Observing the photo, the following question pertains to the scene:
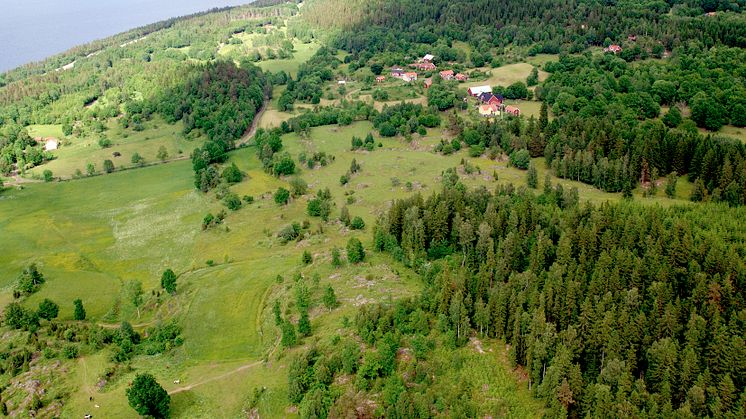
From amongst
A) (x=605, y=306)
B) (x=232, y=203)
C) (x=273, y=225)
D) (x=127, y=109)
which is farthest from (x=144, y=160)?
(x=605, y=306)

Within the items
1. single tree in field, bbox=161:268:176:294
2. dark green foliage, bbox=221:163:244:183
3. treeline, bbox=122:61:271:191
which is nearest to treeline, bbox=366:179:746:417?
single tree in field, bbox=161:268:176:294

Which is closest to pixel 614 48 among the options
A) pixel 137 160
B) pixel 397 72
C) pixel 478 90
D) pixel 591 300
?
pixel 478 90

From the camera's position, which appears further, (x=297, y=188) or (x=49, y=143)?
(x=49, y=143)

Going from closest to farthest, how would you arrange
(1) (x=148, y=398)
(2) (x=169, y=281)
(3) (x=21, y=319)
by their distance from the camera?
(1) (x=148, y=398), (3) (x=21, y=319), (2) (x=169, y=281)

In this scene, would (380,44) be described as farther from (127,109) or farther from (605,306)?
(605,306)

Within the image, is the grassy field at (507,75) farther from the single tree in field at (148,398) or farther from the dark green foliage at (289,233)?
the single tree in field at (148,398)

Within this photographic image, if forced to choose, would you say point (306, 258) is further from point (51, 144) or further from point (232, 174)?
point (51, 144)
